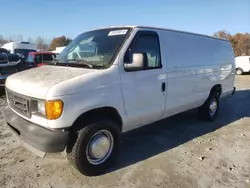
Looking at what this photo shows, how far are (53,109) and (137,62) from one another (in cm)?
138

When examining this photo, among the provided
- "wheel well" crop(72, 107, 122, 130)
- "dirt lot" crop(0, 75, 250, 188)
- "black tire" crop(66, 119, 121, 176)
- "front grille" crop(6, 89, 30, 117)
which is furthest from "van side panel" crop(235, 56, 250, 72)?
"front grille" crop(6, 89, 30, 117)

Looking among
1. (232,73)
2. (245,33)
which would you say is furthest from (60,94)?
(245,33)

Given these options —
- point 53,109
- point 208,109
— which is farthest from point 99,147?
point 208,109

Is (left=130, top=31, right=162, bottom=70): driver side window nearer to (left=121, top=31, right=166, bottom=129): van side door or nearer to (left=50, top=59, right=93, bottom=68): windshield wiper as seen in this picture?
(left=121, top=31, right=166, bottom=129): van side door

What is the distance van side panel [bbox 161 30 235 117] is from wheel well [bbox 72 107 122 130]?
123cm

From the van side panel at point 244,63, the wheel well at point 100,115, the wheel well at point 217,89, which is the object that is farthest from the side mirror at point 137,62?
the van side panel at point 244,63

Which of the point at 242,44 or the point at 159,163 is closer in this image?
the point at 159,163

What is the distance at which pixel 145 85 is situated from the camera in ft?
13.0

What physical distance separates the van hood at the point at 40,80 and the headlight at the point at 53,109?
12 centimetres

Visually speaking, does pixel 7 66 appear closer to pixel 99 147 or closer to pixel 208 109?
pixel 99 147

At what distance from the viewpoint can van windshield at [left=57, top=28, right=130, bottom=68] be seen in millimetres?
3680

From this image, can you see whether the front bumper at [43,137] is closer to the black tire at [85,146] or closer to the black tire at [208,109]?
the black tire at [85,146]

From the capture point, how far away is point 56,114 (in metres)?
2.99

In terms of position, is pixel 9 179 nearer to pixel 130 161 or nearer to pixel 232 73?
pixel 130 161
